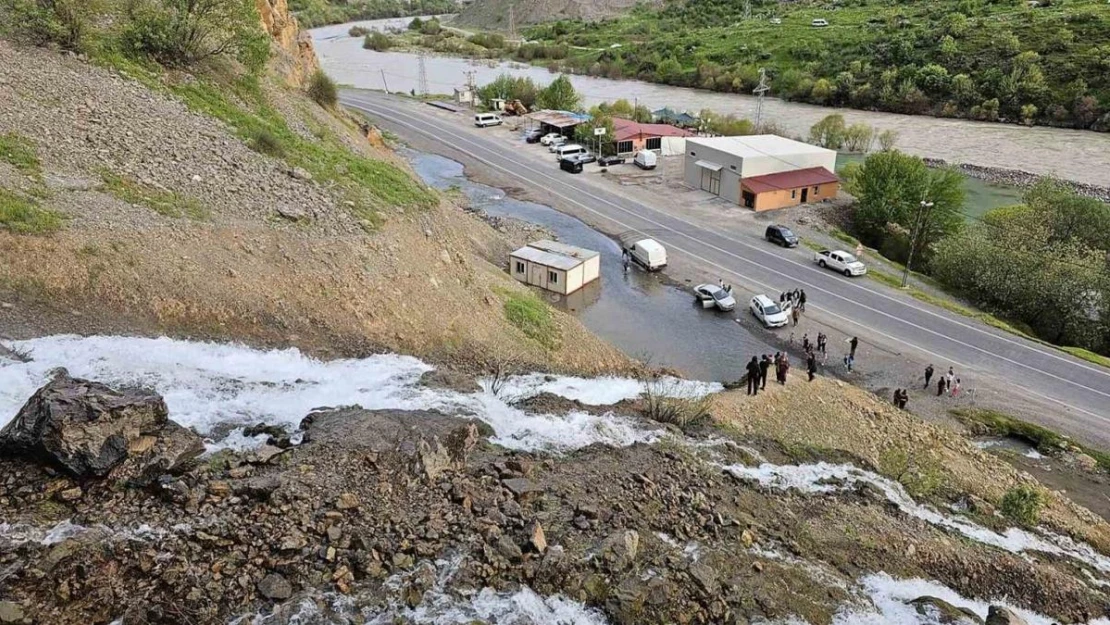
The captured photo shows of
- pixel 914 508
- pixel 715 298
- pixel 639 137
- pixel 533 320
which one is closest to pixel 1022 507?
pixel 914 508

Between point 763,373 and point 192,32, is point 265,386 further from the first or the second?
point 192,32

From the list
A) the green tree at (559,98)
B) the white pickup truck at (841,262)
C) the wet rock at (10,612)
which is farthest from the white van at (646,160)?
the wet rock at (10,612)

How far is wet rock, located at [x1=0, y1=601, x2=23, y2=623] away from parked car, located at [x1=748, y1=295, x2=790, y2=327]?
1145 inches

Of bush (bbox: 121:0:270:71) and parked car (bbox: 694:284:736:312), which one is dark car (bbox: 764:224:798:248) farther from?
bush (bbox: 121:0:270:71)

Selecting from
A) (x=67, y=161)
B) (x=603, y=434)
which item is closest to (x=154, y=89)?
(x=67, y=161)

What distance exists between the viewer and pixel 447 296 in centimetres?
2523

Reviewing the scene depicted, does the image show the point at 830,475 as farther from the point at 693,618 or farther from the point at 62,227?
the point at 62,227

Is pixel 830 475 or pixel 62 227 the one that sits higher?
pixel 62 227

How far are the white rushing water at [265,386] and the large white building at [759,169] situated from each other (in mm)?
33348

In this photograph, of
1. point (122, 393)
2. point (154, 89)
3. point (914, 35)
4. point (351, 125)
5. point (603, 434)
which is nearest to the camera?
point (122, 393)

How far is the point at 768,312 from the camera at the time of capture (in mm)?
33094

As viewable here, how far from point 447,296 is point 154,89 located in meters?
15.1

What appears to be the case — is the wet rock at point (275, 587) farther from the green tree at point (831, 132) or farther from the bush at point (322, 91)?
the green tree at point (831, 132)

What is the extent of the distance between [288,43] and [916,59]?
286ft
